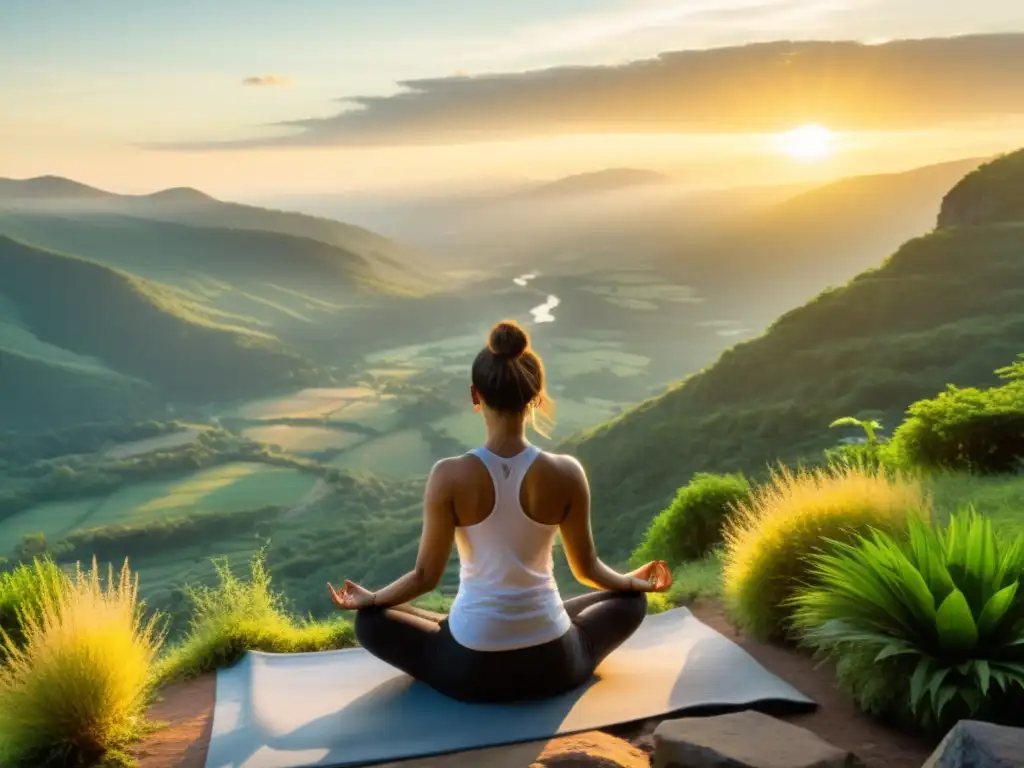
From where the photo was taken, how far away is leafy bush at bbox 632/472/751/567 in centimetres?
707

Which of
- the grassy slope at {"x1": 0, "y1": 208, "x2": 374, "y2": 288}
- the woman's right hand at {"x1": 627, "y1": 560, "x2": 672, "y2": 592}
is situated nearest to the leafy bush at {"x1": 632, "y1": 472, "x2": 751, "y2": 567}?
the woman's right hand at {"x1": 627, "y1": 560, "x2": 672, "y2": 592}

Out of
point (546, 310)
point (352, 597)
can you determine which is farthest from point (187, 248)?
point (352, 597)

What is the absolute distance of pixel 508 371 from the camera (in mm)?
3031

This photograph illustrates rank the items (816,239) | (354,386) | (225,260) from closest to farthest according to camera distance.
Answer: (354,386)
(816,239)
(225,260)

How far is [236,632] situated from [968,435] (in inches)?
210

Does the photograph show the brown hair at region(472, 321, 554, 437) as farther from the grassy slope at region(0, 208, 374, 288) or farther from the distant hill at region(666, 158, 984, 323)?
the grassy slope at region(0, 208, 374, 288)

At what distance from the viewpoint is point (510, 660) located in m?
3.22

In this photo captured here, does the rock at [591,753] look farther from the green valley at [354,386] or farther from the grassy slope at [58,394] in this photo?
the grassy slope at [58,394]

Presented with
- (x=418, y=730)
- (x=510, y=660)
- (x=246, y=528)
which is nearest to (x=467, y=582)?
(x=510, y=660)

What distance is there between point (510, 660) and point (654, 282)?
392 feet

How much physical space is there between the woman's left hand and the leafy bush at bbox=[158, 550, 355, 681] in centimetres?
141

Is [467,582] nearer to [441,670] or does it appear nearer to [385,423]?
[441,670]

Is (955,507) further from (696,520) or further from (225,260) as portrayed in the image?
(225,260)

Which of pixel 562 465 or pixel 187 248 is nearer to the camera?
pixel 562 465
